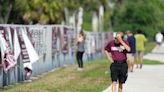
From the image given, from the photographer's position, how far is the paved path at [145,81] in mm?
17141

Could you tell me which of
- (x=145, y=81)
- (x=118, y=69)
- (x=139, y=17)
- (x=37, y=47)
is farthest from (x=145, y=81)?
(x=139, y=17)

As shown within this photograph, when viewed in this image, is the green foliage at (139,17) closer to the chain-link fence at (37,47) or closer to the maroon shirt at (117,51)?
the chain-link fence at (37,47)

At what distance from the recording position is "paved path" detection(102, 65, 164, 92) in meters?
17.1

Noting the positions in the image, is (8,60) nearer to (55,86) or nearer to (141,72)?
(55,86)

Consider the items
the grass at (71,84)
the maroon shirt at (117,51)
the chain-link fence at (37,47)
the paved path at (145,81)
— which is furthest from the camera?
the chain-link fence at (37,47)

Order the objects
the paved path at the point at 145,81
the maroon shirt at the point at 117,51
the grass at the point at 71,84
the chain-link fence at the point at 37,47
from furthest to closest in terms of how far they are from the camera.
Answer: the chain-link fence at the point at 37,47 < the paved path at the point at 145,81 < the grass at the point at 71,84 < the maroon shirt at the point at 117,51

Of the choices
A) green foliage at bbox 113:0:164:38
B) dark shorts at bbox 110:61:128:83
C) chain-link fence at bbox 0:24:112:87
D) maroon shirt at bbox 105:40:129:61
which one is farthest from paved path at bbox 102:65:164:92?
green foliage at bbox 113:0:164:38

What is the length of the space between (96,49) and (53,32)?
15.1 meters

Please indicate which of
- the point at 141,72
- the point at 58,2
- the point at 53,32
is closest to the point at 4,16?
the point at 58,2

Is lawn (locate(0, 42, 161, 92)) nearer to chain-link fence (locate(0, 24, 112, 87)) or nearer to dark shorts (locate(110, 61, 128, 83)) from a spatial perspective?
chain-link fence (locate(0, 24, 112, 87))

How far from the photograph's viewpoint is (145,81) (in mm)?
19719

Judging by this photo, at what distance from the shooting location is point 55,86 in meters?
17.7

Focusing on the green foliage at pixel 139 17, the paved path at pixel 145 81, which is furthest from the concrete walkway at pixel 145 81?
the green foliage at pixel 139 17

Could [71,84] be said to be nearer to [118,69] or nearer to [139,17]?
[118,69]
